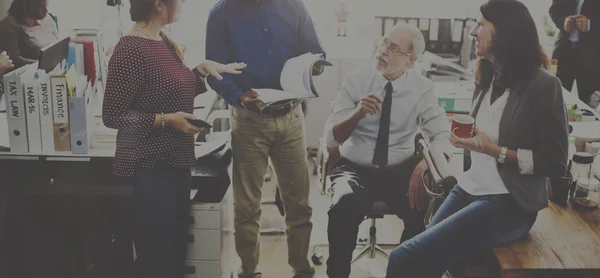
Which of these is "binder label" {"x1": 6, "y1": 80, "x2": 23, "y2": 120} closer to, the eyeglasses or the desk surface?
the desk surface

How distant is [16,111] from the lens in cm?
262

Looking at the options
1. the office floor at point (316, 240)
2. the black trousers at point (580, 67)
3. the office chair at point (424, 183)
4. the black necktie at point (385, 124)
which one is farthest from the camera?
the black trousers at point (580, 67)

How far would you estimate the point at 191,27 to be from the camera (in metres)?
4.38

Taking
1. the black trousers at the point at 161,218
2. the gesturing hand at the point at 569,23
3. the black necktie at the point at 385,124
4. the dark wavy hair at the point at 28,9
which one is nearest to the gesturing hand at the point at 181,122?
the black trousers at the point at 161,218

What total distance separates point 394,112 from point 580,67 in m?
2.08

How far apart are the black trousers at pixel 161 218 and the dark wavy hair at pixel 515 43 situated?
126 centimetres

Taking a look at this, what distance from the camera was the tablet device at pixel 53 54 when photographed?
2723mm

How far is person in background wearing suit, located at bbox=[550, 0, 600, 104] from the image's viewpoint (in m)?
4.16

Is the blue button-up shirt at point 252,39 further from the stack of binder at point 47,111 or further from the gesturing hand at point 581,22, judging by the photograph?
the gesturing hand at point 581,22

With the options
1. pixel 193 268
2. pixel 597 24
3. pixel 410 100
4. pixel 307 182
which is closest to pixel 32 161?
pixel 193 268

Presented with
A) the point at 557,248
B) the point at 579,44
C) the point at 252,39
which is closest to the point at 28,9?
the point at 252,39

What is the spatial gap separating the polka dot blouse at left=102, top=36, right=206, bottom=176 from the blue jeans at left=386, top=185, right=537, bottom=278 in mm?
900

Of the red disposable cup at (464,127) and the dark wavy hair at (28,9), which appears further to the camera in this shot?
the dark wavy hair at (28,9)

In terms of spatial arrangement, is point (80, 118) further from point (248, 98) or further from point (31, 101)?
point (248, 98)
